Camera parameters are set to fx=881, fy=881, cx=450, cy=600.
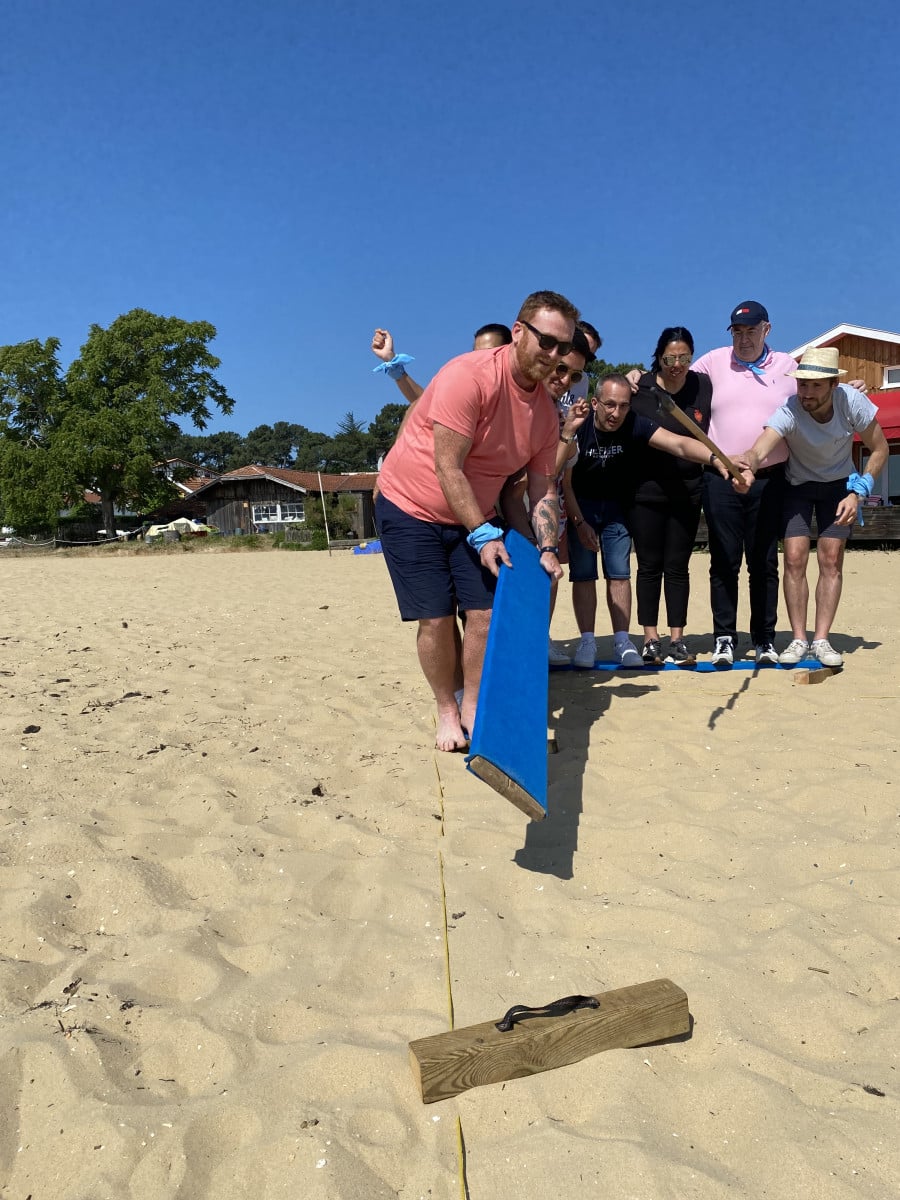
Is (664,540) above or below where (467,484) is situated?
below

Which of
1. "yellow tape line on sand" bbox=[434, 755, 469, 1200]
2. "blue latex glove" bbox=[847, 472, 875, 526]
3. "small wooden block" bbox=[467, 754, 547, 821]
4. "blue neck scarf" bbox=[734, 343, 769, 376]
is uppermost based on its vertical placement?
"blue neck scarf" bbox=[734, 343, 769, 376]

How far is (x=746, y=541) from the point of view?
5574mm

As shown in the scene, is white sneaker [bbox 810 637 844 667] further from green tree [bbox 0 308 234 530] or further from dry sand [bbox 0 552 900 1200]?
green tree [bbox 0 308 234 530]

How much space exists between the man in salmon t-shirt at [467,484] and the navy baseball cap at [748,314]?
1.89 metres

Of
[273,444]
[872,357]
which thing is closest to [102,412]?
[872,357]

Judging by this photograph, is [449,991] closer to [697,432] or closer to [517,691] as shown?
[517,691]

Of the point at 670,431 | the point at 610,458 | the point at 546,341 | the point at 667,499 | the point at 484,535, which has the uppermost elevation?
the point at 546,341

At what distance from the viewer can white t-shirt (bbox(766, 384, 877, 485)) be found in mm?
4992

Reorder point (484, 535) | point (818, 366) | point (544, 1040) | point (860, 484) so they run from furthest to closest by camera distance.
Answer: point (860, 484), point (818, 366), point (484, 535), point (544, 1040)

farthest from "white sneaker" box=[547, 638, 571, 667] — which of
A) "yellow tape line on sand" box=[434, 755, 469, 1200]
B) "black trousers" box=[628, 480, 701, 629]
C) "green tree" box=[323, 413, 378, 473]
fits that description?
"green tree" box=[323, 413, 378, 473]

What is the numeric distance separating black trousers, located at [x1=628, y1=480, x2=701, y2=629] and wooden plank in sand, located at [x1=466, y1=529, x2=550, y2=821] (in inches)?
62.5

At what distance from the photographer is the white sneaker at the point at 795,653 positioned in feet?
17.2

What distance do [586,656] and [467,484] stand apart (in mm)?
2220

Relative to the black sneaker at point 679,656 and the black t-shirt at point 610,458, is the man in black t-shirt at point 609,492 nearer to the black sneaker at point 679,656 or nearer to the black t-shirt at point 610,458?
the black t-shirt at point 610,458
